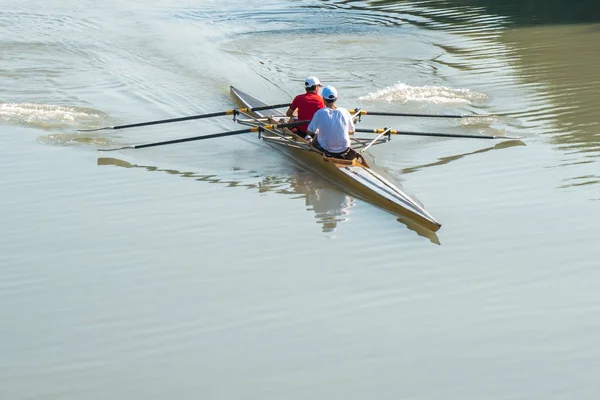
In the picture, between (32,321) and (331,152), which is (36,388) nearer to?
(32,321)

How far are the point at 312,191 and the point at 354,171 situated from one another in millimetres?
697

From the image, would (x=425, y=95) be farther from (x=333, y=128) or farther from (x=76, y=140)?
(x=76, y=140)

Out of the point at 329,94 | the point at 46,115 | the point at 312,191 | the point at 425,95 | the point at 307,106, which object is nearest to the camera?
the point at 312,191

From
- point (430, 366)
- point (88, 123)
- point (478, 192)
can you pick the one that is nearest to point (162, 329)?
point (430, 366)

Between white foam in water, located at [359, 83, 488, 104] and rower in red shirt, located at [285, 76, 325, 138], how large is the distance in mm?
3692

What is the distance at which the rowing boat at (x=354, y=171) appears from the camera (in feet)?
38.8

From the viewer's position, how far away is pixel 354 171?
1327 centimetres

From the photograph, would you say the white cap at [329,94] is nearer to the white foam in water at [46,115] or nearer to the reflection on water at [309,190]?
the reflection on water at [309,190]

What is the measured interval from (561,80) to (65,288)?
12.7m

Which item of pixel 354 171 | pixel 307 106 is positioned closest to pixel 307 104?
pixel 307 106

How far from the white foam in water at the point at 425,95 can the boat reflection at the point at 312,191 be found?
4979mm

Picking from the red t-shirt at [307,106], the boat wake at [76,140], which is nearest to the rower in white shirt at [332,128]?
the red t-shirt at [307,106]

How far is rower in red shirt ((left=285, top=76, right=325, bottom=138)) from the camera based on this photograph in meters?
15.0

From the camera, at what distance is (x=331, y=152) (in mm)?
13930
